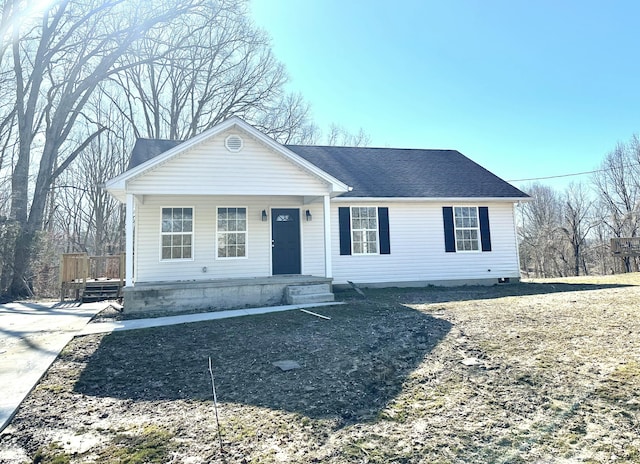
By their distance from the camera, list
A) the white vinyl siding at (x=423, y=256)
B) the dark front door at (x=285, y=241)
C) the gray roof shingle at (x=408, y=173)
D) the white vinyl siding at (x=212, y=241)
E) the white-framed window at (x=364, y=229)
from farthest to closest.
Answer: the gray roof shingle at (x=408, y=173) < the white-framed window at (x=364, y=229) < the white vinyl siding at (x=423, y=256) < the dark front door at (x=285, y=241) < the white vinyl siding at (x=212, y=241)

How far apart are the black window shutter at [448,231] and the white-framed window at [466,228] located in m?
0.15

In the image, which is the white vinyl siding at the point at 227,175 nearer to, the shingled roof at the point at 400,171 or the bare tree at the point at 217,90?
the shingled roof at the point at 400,171

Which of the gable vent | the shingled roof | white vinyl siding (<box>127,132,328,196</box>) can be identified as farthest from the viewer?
the shingled roof

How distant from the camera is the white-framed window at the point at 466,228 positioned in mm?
12102

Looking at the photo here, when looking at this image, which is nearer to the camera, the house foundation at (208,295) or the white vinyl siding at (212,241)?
the house foundation at (208,295)

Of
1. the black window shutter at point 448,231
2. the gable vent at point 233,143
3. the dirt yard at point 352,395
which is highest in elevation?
the gable vent at point 233,143

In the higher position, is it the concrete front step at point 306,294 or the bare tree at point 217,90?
the bare tree at point 217,90

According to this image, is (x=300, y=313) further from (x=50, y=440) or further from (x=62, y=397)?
(x=50, y=440)

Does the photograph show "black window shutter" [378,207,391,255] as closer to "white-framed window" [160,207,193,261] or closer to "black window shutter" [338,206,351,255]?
"black window shutter" [338,206,351,255]

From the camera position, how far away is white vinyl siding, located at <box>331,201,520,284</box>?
11.4m

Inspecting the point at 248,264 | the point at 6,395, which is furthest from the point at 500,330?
the point at 248,264

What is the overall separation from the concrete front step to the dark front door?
1813 mm

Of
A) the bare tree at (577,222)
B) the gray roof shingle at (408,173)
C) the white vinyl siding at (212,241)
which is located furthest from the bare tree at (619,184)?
the white vinyl siding at (212,241)

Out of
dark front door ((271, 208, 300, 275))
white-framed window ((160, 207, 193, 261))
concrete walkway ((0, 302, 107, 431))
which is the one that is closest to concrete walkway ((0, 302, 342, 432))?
concrete walkway ((0, 302, 107, 431))
